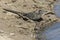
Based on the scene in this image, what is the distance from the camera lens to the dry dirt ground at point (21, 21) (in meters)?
7.80

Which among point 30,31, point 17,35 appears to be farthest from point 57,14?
point 17,35

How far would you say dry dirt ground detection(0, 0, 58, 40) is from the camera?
7.80m

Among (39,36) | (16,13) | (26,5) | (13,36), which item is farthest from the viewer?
(26,5)

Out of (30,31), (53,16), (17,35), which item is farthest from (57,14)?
(17,35)

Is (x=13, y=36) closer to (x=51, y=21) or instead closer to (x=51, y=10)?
(x=51, y=21)

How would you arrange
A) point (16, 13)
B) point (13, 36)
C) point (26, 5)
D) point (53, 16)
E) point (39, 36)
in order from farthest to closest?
point (26, 5) → point (53, 16) → point (16, 13) → point (39, 36) → point (13, 36)

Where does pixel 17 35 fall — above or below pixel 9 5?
below

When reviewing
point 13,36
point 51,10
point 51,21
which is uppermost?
point 51,10

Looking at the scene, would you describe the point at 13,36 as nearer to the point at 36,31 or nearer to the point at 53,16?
the point at 36,31

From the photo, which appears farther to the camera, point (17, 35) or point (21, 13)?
point (21, 13)

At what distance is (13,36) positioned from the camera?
24.8 ft

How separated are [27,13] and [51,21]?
92 cm

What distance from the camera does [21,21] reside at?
8977mm

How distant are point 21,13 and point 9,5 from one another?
0.95 m
